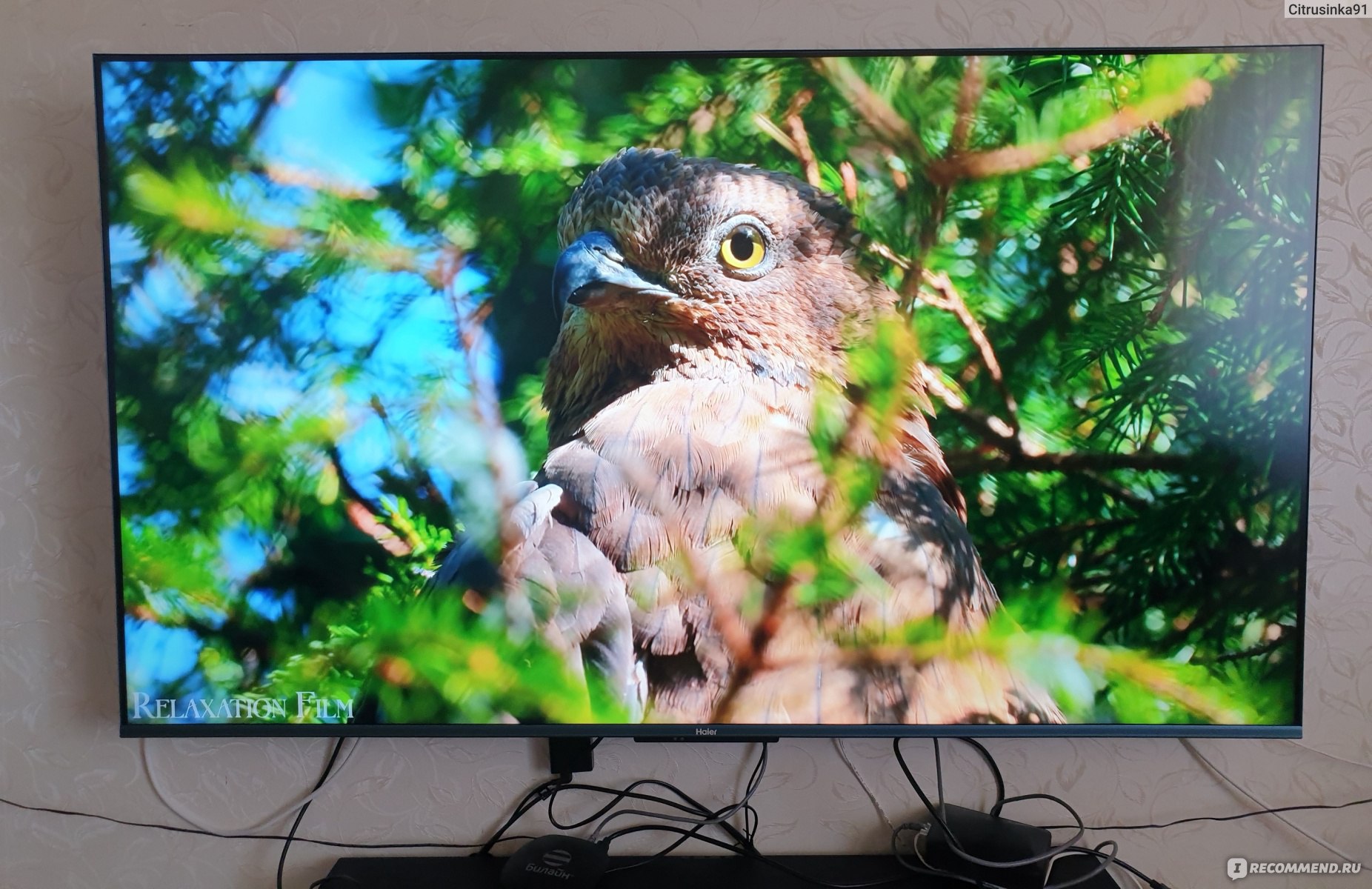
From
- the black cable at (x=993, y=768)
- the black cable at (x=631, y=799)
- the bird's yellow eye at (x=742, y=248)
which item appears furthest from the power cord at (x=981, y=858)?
the bird's yellow eye at (x=742, y=248)

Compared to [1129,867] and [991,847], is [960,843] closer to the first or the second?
[991,847]

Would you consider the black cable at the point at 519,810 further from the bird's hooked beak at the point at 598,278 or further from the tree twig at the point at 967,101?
the tree twig at the point at 967,101

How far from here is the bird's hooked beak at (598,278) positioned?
3.68 ft

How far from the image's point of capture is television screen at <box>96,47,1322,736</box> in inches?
45.1

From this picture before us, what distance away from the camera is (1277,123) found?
113 centimetres

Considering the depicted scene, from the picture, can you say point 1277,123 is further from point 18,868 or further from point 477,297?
point 18,868

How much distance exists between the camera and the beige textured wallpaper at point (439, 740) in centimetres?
124

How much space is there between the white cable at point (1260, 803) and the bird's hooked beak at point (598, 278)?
3.32 ft

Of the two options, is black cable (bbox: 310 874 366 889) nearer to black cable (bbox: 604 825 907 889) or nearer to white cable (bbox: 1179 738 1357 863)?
black cable (bbox: 604 825 907 889)

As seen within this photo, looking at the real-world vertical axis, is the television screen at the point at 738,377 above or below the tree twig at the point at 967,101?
below

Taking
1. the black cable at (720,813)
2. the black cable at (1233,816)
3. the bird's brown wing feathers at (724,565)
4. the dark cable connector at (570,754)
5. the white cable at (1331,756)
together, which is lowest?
the black cable at (1233,816)

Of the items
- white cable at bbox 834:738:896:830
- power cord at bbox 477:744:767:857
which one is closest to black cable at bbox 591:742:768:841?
power cord at bbox 477:744:767:857

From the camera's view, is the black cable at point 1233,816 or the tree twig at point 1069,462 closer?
the tree twig at point 1069,462

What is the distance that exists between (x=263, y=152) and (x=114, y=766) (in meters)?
0.94
